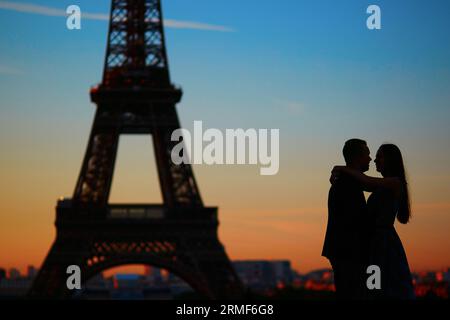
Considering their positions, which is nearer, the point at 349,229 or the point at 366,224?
the point at 349,229

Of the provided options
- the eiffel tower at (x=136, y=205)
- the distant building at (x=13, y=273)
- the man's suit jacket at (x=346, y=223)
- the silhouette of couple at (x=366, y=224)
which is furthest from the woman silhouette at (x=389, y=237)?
the distant building at (x=13, y=273)

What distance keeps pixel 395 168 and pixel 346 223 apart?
0.76 metres

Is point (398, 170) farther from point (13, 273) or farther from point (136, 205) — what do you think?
point (13, 273)

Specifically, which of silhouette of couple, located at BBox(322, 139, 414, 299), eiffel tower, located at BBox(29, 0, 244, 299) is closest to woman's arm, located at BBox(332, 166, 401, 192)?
silhouette of couple, located at BBox(322, 139, 414, 299)

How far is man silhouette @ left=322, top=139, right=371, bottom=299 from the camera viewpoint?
8.52 metres

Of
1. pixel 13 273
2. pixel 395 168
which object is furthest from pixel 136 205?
pixel 13 273

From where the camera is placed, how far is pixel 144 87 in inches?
Result: 2247

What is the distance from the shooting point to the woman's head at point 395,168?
29.4 feet

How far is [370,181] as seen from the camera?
28.5 feet

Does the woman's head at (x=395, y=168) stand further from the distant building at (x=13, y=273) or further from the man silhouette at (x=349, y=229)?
the distant building at (x=13, y=273)

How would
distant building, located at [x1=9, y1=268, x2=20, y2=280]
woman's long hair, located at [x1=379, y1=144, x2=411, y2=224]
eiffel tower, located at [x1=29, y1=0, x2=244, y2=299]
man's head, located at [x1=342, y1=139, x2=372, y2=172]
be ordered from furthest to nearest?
1. distant building, located at [x1=9, y1=268, x2=20, y2=280]
2. eiffel tower, located at [x1=29, y1=0, x2=244, y2=299]
3. woman's long hair, located at [x1=379, y1=144, x2=411, y2=224]
4. man's head, located at [x1=342, y1=139, x2=372, y2=172]

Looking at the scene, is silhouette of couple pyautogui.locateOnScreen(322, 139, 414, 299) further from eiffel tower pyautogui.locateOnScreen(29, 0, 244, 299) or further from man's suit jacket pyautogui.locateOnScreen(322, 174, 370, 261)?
eiffel tower pyautogui.locateOnScreen(29, 0, 244, 299)

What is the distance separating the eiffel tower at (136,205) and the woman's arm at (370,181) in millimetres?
47021
